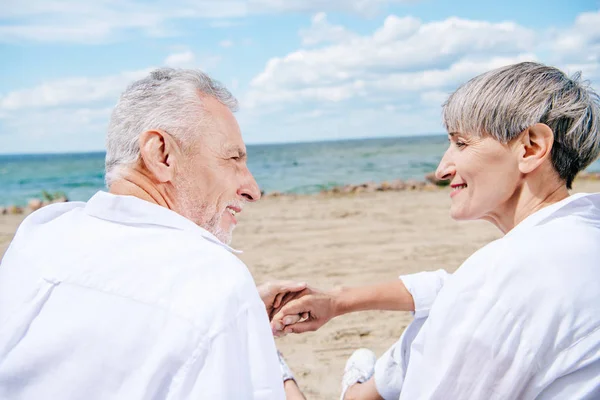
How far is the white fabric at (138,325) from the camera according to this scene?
4.53ft

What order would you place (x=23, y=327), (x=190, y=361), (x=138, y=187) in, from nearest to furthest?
(x=190, y=361)
(x=23, y=327)
(x=138, y=187)

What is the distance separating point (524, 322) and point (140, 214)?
113 cm

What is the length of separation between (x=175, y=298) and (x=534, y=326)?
1.04 meters

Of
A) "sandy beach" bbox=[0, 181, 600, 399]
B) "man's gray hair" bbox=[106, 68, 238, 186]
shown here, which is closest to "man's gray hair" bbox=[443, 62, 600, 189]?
"man's gray hair" bbox=[106, 68, 238, 186]

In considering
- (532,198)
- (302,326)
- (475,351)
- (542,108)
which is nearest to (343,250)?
(302,326)

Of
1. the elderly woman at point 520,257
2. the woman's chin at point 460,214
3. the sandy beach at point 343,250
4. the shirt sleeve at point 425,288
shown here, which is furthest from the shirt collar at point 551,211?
the sandy beach at point 343,250

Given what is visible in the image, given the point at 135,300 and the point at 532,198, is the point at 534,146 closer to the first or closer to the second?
the point at 532,198

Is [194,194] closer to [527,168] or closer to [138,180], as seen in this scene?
[138,180]

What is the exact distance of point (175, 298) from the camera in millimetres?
1424

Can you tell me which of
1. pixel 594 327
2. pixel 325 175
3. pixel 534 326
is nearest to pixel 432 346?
pixel 534 326

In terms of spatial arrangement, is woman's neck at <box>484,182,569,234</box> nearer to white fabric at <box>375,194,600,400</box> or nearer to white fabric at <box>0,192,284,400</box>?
white fabric at <box>375,194,600,400</box>

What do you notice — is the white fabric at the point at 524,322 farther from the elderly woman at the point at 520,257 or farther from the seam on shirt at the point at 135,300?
the seam on shirt at the point at 135,300

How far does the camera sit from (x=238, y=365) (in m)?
1.41

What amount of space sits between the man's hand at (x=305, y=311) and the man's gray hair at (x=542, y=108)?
4.57ft
